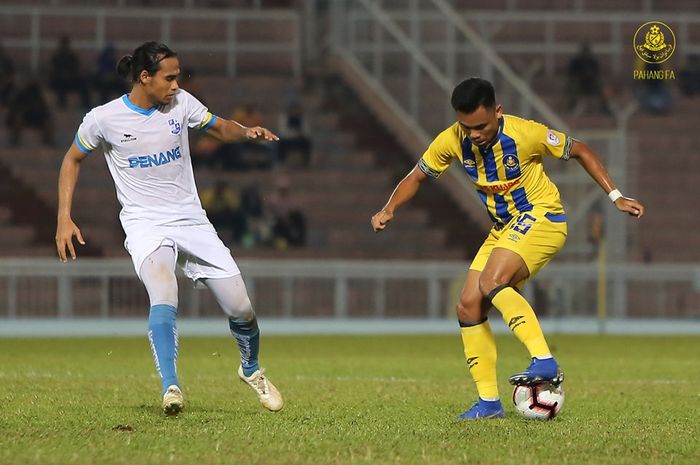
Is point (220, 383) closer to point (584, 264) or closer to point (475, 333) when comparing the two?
point (475, 333)

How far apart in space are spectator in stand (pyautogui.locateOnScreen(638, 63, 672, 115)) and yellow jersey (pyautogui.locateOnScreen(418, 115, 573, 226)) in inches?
917

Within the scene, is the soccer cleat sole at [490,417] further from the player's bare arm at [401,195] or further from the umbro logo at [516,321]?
the player's bare arm at [401,195]

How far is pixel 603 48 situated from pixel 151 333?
24.9 meters

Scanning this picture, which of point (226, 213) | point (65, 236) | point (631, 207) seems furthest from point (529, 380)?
point (226, 213)

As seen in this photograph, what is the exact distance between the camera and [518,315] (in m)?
9.73

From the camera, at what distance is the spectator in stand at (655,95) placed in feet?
108

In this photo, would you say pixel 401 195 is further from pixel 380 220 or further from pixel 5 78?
pixel 5 78

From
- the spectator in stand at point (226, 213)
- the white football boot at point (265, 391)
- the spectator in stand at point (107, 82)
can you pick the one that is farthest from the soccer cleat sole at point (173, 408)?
the spectator in stand at point (107, 82)

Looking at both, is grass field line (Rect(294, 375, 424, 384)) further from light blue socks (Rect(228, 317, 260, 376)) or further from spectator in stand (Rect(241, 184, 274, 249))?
spectator in stand (Rect(241, 184, 274, 249))

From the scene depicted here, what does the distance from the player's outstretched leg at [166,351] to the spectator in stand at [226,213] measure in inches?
685

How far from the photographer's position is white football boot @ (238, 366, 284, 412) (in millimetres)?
10203

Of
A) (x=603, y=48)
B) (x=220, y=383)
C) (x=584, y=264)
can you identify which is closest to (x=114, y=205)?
(x=584, y=264)

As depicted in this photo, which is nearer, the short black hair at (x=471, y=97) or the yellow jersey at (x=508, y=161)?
the short black hair at (x=471, y=97)

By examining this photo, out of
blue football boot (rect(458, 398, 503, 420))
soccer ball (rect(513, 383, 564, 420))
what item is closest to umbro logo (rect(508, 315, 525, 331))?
soccer ball (rect(513, 383, 564, 420))
